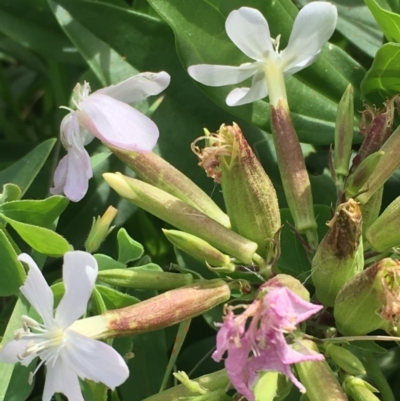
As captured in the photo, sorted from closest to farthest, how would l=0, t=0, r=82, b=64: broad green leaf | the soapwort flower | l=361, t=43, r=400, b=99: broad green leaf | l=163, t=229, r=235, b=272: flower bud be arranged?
the soapwort flower
l=163, t=229, r=235, b=272: flower bud
l=361, t=43, r=400, b=99: broad green leaf
l=0, t=0, r=82, b=64: broad green leaf

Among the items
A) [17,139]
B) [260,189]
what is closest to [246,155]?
[260,189]

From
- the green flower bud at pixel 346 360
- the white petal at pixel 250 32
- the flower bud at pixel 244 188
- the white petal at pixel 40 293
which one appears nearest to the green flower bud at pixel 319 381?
the green flower bud at pixel 346 360

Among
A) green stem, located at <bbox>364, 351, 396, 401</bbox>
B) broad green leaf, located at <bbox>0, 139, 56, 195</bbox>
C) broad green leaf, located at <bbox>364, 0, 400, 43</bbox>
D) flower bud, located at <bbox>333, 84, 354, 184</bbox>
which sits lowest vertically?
broad green leaf, located at <bbox>0, 139, 56, 195</bbox>

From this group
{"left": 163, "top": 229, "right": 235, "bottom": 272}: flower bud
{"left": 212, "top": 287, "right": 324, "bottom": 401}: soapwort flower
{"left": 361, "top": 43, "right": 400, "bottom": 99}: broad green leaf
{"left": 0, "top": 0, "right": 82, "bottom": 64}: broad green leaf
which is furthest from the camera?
{"left": 0, "top": 0, "right": 82, "bottom": 64}: broad green leaf

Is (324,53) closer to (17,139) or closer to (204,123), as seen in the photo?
(204,123)

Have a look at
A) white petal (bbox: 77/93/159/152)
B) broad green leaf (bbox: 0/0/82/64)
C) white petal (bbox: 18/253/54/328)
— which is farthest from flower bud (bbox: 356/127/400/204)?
broad green leaf (bbox: 0/0/82/64)

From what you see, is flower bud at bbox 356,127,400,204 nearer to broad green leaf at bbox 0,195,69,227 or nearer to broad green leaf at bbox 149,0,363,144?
broad green leaf at bbox 149,0,363,144

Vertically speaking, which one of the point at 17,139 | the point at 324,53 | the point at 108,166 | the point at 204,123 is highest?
the point at 324,53
